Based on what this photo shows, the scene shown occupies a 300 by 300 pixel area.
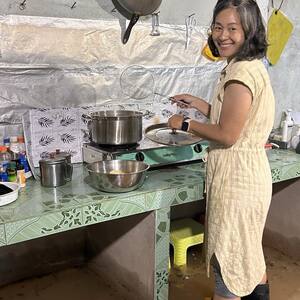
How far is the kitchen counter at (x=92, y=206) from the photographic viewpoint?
1.34 meters

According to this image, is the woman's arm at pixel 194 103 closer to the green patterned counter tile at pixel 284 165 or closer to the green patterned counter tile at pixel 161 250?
the green patterned counter tile at pixel 161 250

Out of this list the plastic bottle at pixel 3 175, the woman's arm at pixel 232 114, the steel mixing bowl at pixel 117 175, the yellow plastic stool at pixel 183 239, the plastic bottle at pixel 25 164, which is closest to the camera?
the woman's arm at pixel 232 114

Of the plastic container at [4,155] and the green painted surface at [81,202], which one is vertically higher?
the plastic container at [4,155]

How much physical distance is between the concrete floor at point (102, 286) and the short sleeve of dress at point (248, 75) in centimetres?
122

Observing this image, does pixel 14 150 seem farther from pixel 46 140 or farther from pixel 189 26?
pixel 189 26

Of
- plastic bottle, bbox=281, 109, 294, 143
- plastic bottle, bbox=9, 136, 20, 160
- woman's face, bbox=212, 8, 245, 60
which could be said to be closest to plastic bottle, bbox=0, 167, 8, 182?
plastic bottle, bbox=9, 136, 20, 160

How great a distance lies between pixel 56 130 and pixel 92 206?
63 centimetres

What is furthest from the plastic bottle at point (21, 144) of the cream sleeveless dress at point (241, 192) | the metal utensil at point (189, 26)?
the metal utensil at point (189, 26)

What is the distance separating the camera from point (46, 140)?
1922 millimetres

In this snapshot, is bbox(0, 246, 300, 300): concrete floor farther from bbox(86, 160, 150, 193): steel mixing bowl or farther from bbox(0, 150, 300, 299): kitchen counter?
bbox(86, 160, 150, 193): steel mixing bowl

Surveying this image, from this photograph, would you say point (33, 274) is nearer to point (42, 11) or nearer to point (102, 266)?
point (102, 266)

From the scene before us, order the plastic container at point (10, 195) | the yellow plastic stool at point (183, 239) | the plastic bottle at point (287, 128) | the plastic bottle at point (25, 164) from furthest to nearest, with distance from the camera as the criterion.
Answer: the plastic bottle at point (287, 128) < the yellow plastic stool at point (183, 239) < the plastic bottle at point (25, 164) < the plastic container at point (10, 195)

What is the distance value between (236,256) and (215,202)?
0.21m

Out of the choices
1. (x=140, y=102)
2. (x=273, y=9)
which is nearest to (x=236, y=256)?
(x=140, y=102)
